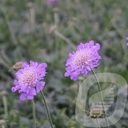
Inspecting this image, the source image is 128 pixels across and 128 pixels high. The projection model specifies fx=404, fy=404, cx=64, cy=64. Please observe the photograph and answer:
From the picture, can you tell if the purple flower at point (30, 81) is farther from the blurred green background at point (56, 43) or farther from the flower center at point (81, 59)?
the blurred green background at point (56, 43)

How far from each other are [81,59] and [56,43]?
173cm

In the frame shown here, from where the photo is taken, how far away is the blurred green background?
2.32 m

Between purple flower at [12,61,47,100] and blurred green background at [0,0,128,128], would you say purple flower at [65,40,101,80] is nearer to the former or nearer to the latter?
purple flower at [12,61,47,100]

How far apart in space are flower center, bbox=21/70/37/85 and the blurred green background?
1.92 ft

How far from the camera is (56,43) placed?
316 cm

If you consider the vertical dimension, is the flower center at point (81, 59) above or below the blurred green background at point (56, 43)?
below

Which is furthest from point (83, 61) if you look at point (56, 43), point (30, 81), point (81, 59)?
point (56, 43)

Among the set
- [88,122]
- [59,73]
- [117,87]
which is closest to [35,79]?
[88,122]

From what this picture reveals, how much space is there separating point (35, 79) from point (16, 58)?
166cm

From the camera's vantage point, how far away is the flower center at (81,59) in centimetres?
142

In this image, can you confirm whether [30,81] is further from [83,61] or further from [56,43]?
[56,43]

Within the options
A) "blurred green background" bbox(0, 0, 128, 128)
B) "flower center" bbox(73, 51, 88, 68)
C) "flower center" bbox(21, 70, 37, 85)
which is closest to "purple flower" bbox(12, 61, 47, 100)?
"flower center" bbox(21, 70, 37, 85)

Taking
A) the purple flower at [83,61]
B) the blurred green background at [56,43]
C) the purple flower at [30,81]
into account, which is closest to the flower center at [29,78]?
the purple flower at [30,81]

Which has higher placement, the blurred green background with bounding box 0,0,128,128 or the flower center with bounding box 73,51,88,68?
the blurred green background with bounding box 0,0,128,128
